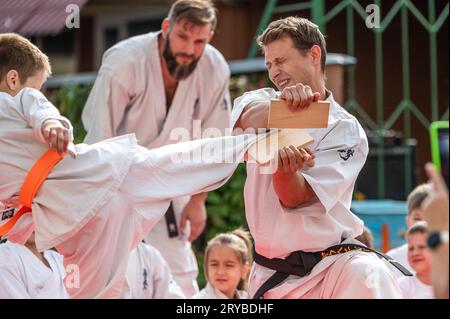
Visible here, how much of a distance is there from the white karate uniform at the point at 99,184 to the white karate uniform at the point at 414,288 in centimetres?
165

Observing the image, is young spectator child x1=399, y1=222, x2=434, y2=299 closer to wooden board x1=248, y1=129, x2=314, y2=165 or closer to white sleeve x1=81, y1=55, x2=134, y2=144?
wooden board x1=248, y1=129, x2=314, y2=165

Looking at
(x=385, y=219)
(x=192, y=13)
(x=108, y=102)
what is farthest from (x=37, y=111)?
(x=385, y=219)

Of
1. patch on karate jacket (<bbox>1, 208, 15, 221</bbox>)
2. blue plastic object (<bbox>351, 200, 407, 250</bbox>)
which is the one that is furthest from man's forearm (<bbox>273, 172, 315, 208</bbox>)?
blue plastic object (<bbox>351, 200, 407, 250</bbox>)

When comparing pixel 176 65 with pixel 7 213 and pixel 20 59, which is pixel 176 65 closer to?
pixel 20 59

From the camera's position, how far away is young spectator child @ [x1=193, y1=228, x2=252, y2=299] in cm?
569

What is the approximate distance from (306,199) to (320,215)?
0.09 metres

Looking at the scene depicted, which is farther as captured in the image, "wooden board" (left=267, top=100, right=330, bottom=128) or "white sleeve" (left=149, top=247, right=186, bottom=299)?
"white sleeve" (left=149, top=247, right=186, bottom=299)

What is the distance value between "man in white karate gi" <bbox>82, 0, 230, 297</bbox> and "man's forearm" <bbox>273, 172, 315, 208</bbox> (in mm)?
2025

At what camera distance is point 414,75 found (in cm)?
1045

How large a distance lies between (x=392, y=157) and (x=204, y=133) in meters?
2.19

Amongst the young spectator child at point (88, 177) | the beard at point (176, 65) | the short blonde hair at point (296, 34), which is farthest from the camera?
the beard at point (176, 65)

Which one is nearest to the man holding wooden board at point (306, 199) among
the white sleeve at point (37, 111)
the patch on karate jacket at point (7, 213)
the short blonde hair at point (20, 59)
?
the white sleeve at point (37, 111)

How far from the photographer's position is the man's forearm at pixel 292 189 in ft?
12.7

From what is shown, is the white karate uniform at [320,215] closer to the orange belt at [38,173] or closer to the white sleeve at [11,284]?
the orange belt at [38,173]
